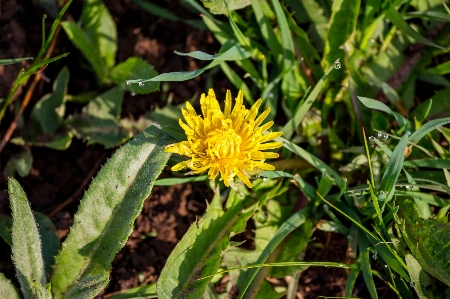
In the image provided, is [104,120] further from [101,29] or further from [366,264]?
[366,264]

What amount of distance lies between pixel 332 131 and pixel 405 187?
19.1 inches

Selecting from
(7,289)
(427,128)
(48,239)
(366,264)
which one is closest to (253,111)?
(427,128)

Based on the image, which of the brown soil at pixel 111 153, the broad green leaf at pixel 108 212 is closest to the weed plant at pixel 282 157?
the broad green leaf at pixel 108 212

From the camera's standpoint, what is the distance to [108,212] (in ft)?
7.64

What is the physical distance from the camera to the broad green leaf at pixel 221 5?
2.35 m

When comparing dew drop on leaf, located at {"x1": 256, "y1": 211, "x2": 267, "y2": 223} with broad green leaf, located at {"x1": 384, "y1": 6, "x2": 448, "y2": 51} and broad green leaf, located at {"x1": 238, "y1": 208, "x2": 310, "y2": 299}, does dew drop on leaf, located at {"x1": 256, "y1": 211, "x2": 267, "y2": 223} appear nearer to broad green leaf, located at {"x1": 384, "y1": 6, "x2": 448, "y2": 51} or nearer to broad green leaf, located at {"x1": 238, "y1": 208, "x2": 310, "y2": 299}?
broad green leaf, located at {"x1": 238, "y1": 208, "x2": 310, "y2": 299}

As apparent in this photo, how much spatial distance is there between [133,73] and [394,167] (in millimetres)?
1536

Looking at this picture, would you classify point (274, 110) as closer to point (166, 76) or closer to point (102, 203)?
point (166, 76)

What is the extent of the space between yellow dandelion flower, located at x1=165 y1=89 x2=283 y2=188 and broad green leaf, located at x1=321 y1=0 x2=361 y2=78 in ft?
2.42

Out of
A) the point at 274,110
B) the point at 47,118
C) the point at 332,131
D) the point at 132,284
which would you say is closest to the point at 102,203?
the point at 132,284

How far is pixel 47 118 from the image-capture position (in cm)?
288

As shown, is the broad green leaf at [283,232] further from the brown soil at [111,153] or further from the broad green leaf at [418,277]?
the broad green leaf at [418,277]

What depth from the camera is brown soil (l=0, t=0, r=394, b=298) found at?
8.96 feet

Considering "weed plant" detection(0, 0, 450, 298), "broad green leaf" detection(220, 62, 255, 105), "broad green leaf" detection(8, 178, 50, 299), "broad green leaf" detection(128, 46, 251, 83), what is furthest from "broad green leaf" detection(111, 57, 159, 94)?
"broad green leaf" detection(8, 178, 50, 299)
